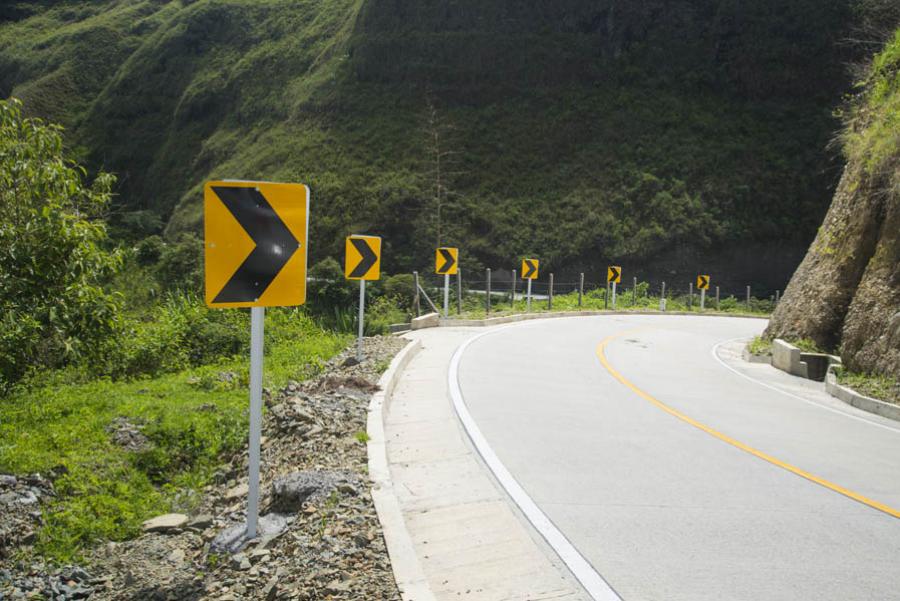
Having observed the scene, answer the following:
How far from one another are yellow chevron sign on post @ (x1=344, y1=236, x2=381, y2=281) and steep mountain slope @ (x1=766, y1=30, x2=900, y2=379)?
902 centimetres

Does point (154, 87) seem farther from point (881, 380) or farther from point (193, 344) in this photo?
point (881, 380)

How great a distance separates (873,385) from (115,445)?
11670mm

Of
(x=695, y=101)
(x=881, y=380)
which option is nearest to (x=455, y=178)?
(x=695, y=101)

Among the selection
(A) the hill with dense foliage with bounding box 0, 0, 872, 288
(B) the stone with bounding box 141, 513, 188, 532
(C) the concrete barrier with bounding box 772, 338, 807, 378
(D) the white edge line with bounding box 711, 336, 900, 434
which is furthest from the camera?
(A) the hill with dense foliage with bounding box 0, 0, 872, 288

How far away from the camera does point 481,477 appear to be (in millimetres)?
5977

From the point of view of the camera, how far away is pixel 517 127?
198 ft

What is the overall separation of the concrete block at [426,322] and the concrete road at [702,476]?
6.68 m

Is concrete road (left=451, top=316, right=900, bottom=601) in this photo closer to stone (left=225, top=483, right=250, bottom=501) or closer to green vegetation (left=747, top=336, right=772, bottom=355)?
stone (left=225, top=483, right=250, bottom=501)

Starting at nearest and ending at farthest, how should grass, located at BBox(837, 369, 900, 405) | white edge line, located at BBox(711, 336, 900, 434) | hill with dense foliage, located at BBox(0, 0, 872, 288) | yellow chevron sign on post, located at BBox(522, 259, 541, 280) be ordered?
white edge line, located at BBox(711, 336, 900, 434) → grass, located at BBox(837, 369, 900, 405) → yellow chevron sign on post, located at BBox(522, 259, 541, 280) → hill with dense foliage, located at BBox(0, 0, 872, 288)

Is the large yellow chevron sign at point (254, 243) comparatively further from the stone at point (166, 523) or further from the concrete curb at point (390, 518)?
the stone at point (166, 523)

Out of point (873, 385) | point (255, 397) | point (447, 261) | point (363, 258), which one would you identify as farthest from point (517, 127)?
point (255, 397)

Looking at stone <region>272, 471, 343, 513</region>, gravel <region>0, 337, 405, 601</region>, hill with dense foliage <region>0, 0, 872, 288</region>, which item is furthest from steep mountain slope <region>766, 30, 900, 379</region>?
hill with dense foliage <region>0, 0, 872, 288</region>

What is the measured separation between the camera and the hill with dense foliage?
50.7 m

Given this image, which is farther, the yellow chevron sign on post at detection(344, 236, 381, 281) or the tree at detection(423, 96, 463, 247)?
the tree at detection(423, 96, 463, 247)
